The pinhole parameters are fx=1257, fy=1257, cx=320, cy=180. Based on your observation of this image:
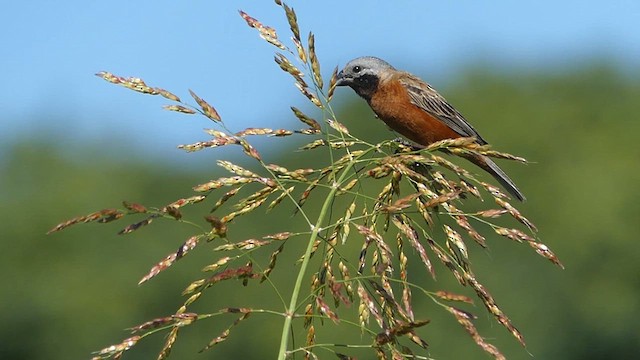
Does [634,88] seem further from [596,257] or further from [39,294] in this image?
[39,294]

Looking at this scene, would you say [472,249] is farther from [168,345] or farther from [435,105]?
[168,345]

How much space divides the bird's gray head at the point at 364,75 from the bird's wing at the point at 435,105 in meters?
0.22

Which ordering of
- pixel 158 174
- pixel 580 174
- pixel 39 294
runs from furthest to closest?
pixel 158 174 → pixel 580 174 → pixel 39 294

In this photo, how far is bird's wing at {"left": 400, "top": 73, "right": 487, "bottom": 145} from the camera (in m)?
7.11

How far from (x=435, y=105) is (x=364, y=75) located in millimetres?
457

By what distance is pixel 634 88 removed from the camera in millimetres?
52781

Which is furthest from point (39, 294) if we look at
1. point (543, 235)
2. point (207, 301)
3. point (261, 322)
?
point (543, 235)

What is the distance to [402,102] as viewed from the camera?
709cm

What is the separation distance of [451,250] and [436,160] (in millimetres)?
275

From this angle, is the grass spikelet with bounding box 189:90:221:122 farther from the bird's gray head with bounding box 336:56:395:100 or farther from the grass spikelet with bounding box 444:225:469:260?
the bird's gray head with bounding box 336:56:395:100

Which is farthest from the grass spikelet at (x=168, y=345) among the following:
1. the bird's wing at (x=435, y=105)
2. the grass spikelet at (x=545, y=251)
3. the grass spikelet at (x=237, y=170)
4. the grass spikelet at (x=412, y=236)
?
the bird's wing at (x=435, y=105)

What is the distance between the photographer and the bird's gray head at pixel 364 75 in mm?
6988

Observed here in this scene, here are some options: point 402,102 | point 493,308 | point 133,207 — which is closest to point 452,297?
point 493,308

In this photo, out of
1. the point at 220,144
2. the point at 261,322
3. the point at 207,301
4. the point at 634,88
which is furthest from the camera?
the point at 634,88
